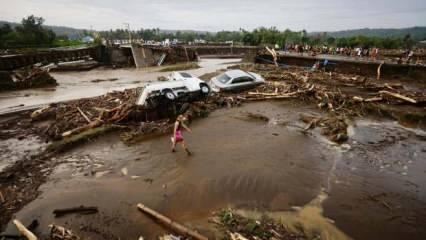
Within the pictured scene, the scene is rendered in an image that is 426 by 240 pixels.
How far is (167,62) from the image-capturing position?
4078 cm

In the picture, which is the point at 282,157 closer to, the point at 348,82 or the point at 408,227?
the point at 408,227

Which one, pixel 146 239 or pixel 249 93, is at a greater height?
pixel 249 93

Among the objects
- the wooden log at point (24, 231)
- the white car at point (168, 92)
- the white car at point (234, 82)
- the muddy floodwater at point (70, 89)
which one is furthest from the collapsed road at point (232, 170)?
the muddy floodwater at point (70, 89)

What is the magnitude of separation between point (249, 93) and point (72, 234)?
1293 cm

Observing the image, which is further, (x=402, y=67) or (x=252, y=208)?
(x=402, y=67)

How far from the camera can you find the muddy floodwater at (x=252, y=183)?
675cm

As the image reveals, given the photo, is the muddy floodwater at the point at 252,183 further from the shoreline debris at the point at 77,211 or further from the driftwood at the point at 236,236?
the driftwood at the point at 236,236

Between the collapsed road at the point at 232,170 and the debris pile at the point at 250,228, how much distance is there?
33mm

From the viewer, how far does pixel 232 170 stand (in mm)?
9086

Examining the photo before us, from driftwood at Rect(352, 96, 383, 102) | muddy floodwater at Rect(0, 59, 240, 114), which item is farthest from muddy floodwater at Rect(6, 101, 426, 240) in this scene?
muddy floodwater at Rect(0, 59, 240, 114)

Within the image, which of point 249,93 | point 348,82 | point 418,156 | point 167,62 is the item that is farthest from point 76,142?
point 167,62

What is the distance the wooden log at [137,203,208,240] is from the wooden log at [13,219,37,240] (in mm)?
2289

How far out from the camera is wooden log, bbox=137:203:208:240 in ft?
19.7

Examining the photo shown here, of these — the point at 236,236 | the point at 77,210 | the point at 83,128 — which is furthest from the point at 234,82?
the point at 236,236
